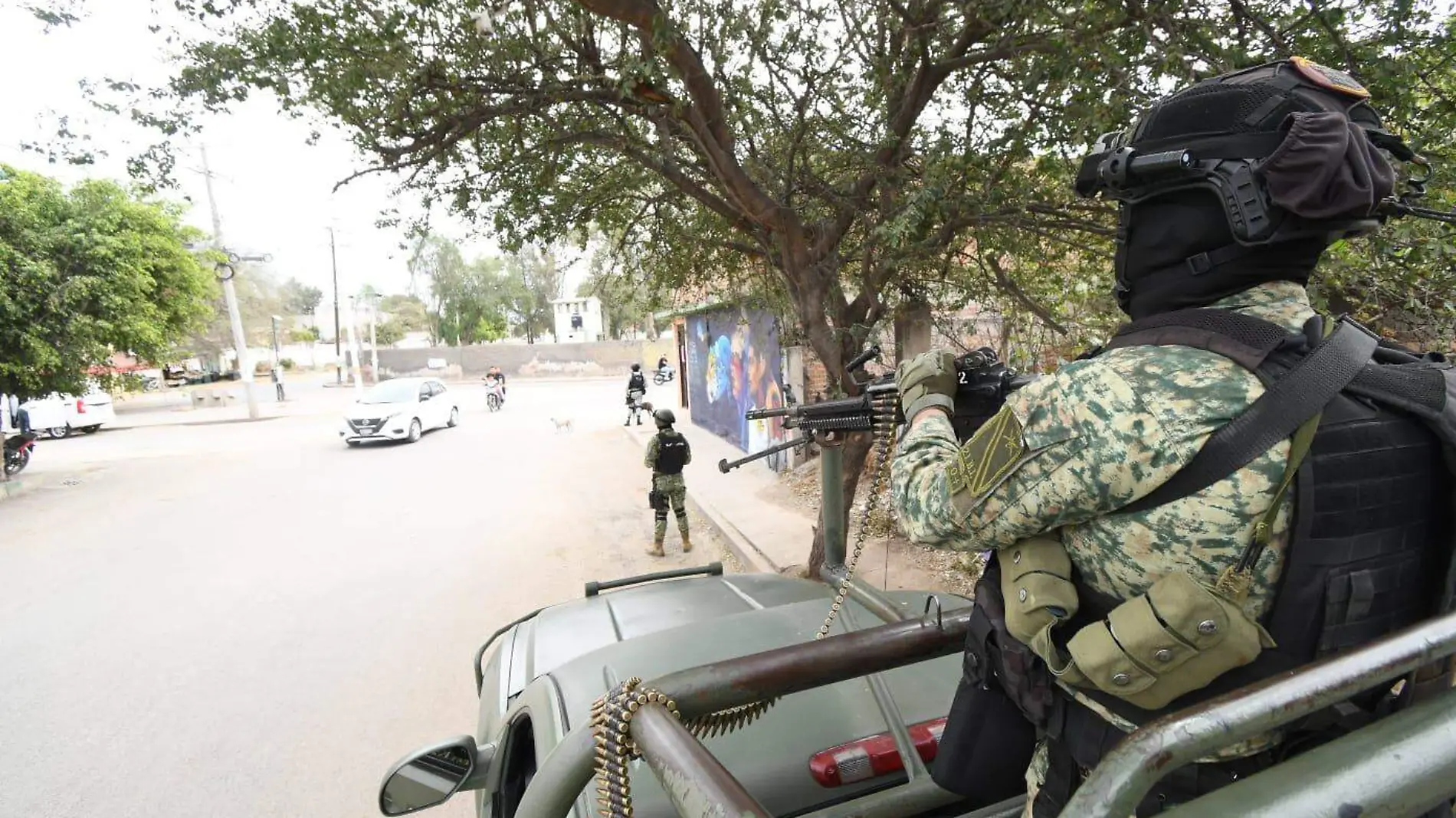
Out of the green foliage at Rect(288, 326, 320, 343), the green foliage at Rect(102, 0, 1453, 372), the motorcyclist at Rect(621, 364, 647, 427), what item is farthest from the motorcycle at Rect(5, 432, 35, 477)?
the green foliage at Rect(288, 326, 320, 343)

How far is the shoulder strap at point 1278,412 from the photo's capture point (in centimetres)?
93

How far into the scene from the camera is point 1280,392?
94 cm

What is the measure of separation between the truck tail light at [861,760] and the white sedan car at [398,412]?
47.8ft

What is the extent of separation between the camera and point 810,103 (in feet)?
16.0

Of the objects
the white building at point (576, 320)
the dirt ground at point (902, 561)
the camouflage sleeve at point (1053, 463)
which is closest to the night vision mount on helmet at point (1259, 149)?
the camouflage sleeve at point (1053, 463)

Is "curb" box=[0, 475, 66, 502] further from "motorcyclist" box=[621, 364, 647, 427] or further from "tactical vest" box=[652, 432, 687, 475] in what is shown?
"tactical vest" box=[652, 432, 687, 475]

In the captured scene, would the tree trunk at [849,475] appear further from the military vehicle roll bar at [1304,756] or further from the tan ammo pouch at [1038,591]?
the military vehicle roll bar at [1304,756]

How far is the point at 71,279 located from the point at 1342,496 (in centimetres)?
1536

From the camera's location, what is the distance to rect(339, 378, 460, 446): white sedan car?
556 inches

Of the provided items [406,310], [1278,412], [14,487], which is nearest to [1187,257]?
[1278,412]

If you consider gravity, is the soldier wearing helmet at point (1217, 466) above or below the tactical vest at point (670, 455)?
above

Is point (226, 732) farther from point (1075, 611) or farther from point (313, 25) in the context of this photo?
point (1075, 611)

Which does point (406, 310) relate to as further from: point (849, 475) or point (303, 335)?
point (849, 475)

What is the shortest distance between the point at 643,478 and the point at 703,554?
350 centimetres
